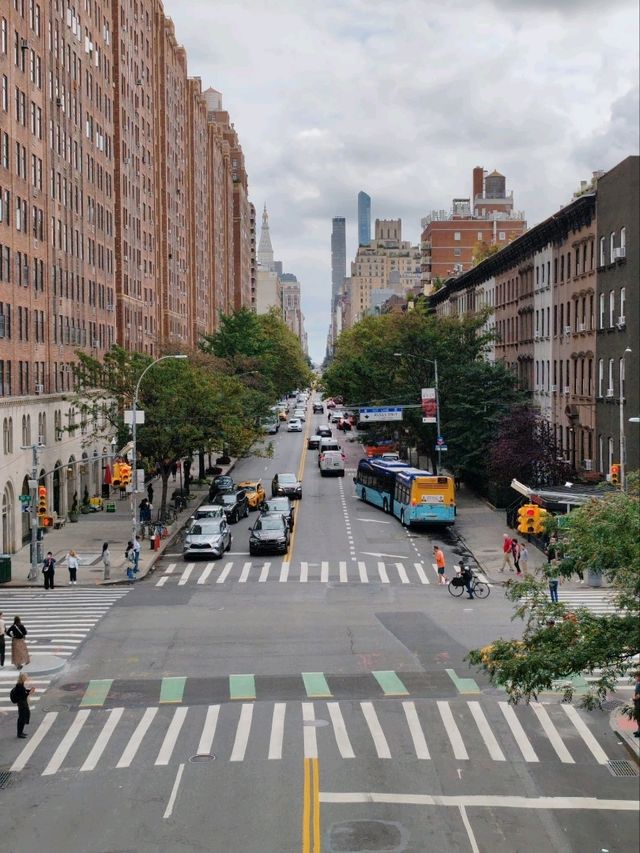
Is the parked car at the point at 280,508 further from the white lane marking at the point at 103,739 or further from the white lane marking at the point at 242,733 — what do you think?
the white lane marking at the point at 103,739

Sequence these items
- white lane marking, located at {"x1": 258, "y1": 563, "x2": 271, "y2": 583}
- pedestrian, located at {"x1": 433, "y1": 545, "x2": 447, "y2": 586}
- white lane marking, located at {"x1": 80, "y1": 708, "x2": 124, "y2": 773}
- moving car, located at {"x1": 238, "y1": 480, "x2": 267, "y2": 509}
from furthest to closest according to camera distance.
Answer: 1. moving car, located at {"x1": 238, "y1": 480, "x2": 267, "y2": 509}
2. white lane marking, located at {"x1": 258, "y1": 563, "x2": 271, "y2": 583}
3. pedestrian, located at {"x1": 433, "y1": 545, "x2": 447, "y2": 586}
4. white lane marking, located at {"x1": 80, "y1": 708, "x2": 124, "y2": 773}

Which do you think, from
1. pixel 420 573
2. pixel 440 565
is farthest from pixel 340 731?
pixel 420 573

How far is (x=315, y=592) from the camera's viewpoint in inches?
1565

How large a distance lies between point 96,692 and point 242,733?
5418mm

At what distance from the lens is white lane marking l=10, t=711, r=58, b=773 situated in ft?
67.1

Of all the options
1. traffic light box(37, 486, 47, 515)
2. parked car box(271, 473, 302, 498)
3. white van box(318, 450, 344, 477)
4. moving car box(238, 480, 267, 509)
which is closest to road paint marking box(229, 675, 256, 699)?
traffic light box(37, 486, 47, 515)

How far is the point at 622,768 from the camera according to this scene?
64.4 feet

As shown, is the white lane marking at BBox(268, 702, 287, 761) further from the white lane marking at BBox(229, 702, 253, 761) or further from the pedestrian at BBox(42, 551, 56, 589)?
the pedestrian at BBox(42, 551, 56, 589)

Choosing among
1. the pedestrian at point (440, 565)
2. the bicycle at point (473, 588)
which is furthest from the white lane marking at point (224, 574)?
the bicycle at point (473, 588)

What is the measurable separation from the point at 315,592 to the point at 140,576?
27.9 ft

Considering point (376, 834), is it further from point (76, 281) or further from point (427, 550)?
point (76, 281)

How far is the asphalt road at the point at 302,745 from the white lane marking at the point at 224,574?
227 inches

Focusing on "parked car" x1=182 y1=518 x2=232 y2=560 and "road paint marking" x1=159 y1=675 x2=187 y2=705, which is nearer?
"road paint marking" x1=159 y1=675 x2=187 y2=705

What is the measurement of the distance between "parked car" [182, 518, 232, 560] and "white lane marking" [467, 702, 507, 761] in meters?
25.4
